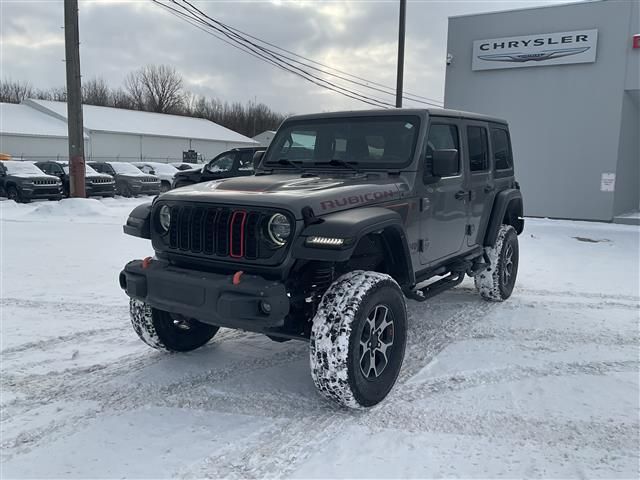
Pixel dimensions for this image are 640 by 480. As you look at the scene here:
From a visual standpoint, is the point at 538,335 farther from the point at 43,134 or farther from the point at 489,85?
the point at 43,134

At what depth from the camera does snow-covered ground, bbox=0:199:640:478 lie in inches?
120

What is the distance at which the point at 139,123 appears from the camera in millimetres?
49031

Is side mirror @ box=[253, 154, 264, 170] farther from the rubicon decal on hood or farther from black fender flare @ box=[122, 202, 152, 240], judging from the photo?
the rubicon decal on hood

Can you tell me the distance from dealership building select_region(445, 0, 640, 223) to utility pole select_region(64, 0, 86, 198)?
1019cm

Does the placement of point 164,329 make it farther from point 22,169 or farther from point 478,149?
point 22,169

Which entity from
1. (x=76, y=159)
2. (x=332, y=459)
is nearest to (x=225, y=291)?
(x=332, y=459)

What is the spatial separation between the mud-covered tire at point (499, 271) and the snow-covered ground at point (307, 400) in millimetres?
175

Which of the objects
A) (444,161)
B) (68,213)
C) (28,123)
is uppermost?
(28,123)

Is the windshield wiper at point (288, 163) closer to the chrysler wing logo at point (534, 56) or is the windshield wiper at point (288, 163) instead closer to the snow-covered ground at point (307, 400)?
the snow-covered ground at point (307, 400)

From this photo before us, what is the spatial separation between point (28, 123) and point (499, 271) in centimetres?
4335

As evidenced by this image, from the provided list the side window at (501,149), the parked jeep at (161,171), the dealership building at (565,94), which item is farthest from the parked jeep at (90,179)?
the side window at (501,149)

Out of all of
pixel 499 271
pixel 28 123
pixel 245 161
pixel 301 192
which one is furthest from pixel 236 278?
pixel 28 123

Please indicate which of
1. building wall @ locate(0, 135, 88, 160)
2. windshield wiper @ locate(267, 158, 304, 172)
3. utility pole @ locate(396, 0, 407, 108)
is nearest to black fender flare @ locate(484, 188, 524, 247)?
windshield wiper @ locate(267, 158, 304, 172)

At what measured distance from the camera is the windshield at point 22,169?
1817 centimetres
